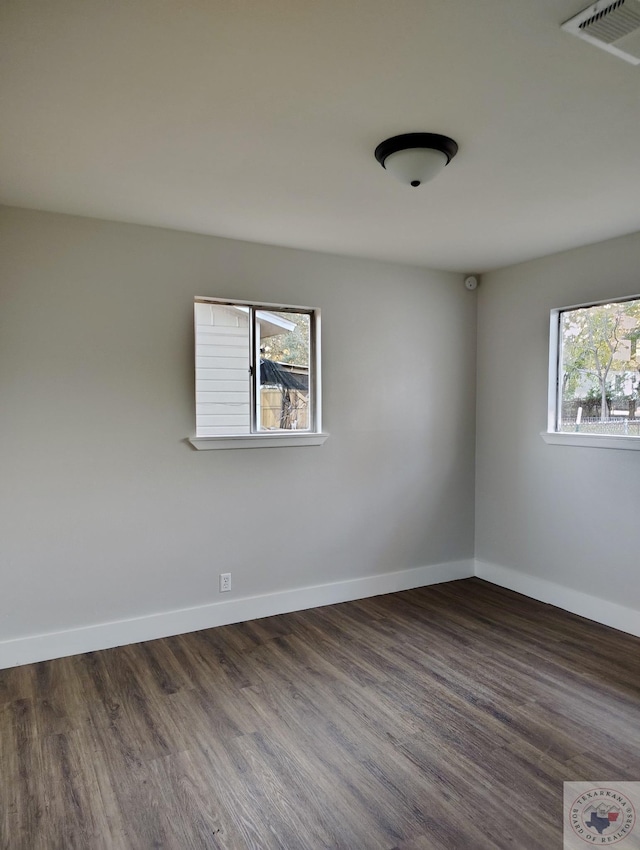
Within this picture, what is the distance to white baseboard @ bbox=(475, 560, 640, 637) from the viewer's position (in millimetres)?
3383

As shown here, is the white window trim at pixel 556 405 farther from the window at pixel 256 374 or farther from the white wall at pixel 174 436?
the window at pixel 256 374

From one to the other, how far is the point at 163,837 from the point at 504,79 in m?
2.67

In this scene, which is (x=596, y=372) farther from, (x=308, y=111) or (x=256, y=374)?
(x=308, y=111)

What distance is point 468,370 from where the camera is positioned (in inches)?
174

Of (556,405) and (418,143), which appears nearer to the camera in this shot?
(418,143)

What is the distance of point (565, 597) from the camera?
376cm

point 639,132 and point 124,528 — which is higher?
point 639,132

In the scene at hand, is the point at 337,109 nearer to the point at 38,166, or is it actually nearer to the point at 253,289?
the point at 38,166

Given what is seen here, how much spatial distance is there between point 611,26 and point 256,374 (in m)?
2.56

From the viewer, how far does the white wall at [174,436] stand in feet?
9.63

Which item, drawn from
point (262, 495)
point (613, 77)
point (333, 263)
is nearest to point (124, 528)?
point (262, 495)

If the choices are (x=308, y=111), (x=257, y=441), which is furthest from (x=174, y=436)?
(x=308, y=111)

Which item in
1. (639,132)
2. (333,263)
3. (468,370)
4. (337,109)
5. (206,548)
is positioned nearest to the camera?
(337,109)

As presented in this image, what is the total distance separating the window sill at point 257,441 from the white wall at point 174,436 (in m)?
0.05
